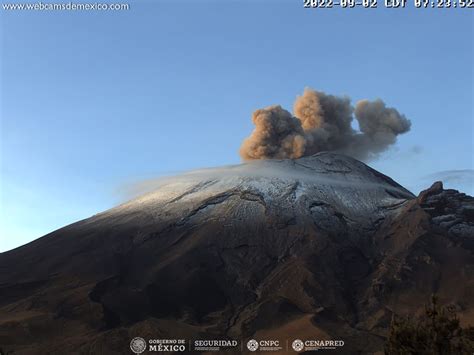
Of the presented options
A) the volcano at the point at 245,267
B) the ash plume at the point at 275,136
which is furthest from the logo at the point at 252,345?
the ash plume at the point at 275,136

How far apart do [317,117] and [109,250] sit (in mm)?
61247

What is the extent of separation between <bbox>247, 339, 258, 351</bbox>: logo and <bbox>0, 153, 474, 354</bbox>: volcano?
7.41 feet

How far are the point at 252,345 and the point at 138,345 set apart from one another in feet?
46.8

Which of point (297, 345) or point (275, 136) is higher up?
point (275, 136)

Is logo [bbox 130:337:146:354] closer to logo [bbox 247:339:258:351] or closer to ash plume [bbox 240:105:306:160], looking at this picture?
logo [bbox 247:339:258:351]

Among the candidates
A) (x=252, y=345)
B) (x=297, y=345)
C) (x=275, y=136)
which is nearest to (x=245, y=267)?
(x=252, y=345)

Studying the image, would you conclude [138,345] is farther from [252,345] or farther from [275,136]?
[275,136]

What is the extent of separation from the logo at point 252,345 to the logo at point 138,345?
13.1 metres

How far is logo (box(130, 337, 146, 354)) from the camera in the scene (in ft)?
251

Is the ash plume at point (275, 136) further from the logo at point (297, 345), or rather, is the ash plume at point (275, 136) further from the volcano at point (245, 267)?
the logo at point (297, 345)

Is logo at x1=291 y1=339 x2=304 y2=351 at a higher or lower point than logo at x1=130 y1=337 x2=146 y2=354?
lower

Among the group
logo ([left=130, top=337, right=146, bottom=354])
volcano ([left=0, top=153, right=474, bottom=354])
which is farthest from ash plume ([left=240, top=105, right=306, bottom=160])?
logo ([left=130, top=337, right=146, bottom=354])

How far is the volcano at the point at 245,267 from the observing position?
274 ft

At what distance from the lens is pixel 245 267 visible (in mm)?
102562
